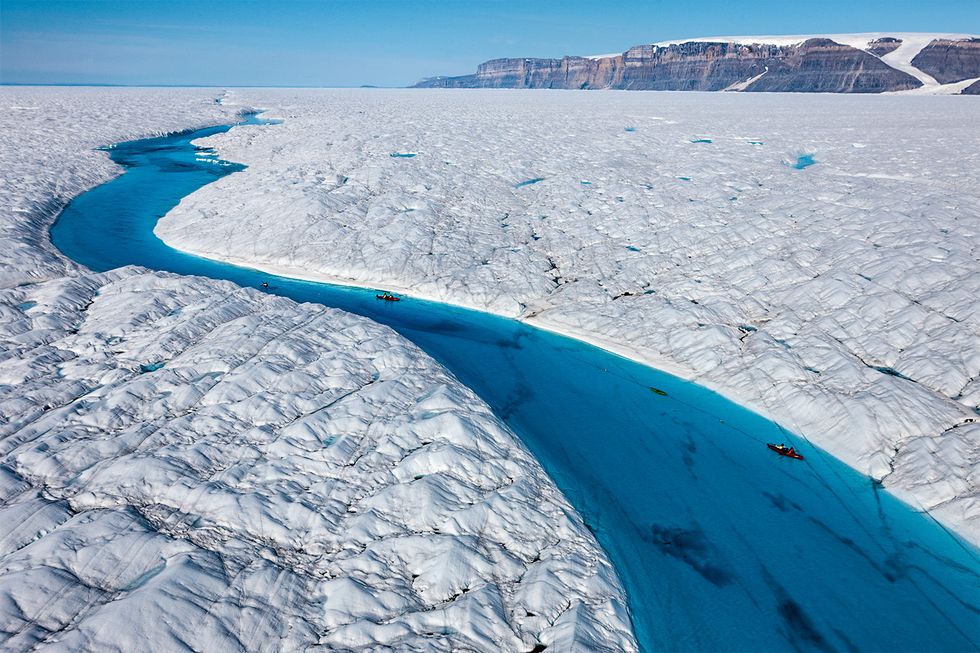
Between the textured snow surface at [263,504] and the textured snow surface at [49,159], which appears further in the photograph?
the textured snow surface at [49,159]

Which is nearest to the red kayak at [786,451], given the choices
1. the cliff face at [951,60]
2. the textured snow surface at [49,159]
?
the textured snow surface at [49,159]

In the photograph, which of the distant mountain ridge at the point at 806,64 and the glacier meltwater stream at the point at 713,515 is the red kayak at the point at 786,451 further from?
the distant mountain ridge at the point at 806,64

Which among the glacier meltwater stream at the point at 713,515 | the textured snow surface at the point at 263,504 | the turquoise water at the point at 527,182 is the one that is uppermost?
the turquoise water at the point at 527,182

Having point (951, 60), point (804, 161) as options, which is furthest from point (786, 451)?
point (951, 60)

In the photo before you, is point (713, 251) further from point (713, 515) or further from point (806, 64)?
point (806, 64)

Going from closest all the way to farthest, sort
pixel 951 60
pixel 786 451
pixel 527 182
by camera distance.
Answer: pixel 786 451 → pixel 527 182 → pixel 951 60
